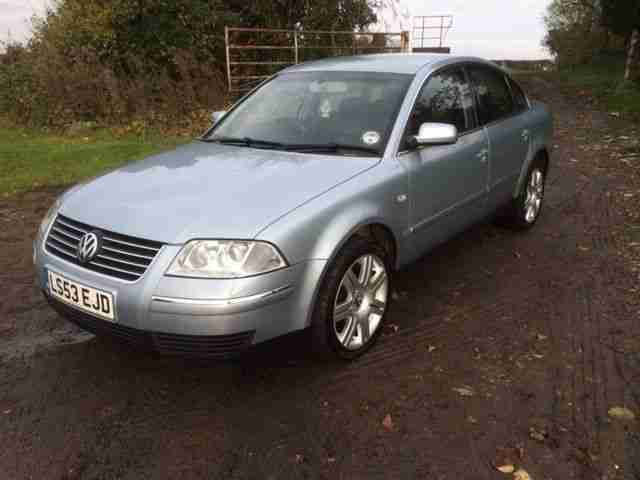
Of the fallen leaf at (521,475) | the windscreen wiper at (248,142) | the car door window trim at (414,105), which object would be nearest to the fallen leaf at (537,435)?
the fallen leaf at (521,475)

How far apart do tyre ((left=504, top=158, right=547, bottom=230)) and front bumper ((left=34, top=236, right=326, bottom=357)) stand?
315cm

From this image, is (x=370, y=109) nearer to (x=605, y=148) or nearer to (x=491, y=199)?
(x=491, y=199)

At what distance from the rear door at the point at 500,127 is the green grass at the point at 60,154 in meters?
4.34

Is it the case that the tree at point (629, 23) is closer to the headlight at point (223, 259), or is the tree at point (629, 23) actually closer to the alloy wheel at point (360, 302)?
the alloy wheel at point (360, 302)

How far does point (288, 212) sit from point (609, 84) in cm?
1766

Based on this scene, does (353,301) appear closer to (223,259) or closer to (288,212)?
(288,212)

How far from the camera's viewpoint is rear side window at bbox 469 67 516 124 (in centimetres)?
452

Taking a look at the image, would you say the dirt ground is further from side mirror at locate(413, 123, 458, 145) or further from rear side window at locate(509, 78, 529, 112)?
rear side window at locate(509, 78, 529, 112)

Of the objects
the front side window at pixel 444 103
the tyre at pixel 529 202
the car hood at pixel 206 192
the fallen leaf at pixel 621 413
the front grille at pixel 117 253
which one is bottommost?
the fallen leaf at pixel 621 413

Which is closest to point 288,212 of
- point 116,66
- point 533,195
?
point 533,195

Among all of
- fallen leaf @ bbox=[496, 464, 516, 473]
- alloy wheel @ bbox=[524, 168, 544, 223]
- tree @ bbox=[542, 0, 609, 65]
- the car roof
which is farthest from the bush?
tree @ bbox=[542, 0, 609, 65]

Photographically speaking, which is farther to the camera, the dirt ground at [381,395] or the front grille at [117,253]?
the front grille at [117,253]

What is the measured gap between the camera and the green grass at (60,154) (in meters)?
7.81

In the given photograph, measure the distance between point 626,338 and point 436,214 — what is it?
4.51 ft
